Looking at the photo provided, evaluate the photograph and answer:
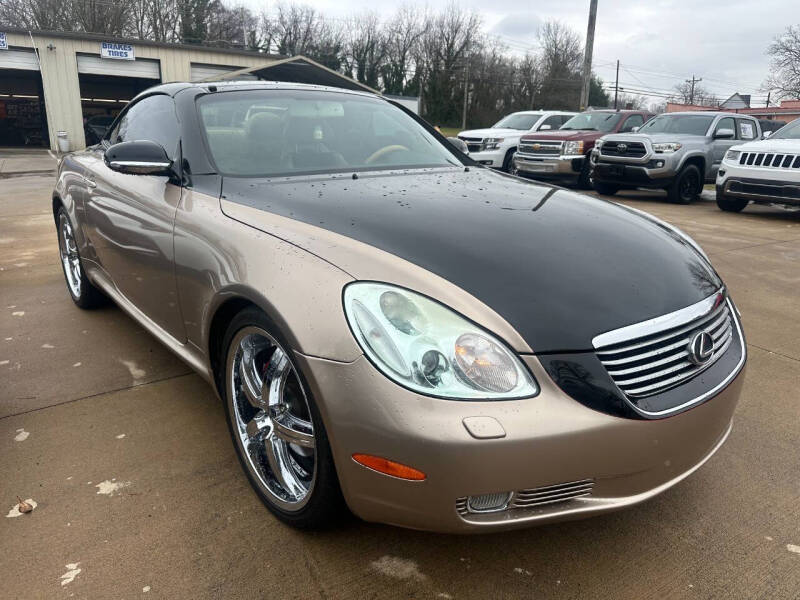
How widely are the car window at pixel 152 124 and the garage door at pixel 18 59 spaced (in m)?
23.1

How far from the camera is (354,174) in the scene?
8.52 ft

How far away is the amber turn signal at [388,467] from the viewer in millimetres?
1509

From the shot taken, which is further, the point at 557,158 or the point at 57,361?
the point at 557,158

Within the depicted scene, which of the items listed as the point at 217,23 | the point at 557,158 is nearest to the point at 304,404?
the point at 557,158

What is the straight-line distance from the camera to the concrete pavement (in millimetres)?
1771

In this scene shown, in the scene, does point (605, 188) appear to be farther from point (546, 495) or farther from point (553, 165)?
point (546, 495)

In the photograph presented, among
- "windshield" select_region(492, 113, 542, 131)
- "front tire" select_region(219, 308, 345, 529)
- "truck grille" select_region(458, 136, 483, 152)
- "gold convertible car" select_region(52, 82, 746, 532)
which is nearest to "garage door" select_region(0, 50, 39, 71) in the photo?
"truck grille" select_region(458, 136, 483, 152)

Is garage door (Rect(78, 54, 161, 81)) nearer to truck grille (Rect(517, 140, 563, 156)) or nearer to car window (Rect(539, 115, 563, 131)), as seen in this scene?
car window (Rect(539, 115, 563, 131))

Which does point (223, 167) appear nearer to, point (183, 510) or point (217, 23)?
point (183, 510)

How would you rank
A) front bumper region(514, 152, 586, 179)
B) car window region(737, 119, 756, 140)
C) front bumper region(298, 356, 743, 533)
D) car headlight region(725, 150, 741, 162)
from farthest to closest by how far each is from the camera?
front bumper region(514, 152, 586, 179) → car window region(737, 119, 756, 140) → car headlight region(725, 150, 741, 162) → front bumper region(298, 356, 743, 533)

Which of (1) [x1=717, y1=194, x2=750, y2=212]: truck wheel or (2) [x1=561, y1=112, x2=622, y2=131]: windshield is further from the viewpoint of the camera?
(2) [x1=561, y1=112, x2=622, y2=131]: windshield

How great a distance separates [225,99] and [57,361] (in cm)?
177

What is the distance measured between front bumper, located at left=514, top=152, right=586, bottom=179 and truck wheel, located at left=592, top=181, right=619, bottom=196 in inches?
24.2

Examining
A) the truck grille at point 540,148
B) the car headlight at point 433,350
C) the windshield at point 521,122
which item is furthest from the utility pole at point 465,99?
the car headlight at point 433,350
